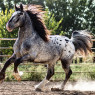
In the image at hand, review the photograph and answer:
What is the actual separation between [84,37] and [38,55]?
1804 millimetres

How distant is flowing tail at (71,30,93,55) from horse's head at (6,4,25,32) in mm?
1790

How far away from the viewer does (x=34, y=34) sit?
4383mm

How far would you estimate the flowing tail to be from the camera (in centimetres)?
545

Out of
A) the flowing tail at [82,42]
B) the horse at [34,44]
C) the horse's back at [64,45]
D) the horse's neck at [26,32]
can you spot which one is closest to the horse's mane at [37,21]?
the horse at [34,44]

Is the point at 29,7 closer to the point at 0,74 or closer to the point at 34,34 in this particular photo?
the point at 34,34

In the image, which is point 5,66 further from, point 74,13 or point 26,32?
point 74,13

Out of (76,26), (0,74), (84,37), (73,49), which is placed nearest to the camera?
(0,74)

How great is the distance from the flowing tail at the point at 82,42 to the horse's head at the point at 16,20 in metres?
1.79

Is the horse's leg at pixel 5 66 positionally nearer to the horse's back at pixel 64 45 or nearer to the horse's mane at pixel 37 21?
the horse's mane at pixel 37 21

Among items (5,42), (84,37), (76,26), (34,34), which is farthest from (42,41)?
(76,26)

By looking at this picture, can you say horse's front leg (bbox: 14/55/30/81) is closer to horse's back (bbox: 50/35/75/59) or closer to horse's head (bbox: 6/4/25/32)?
horse's head (bbox: 6/4/25/32)

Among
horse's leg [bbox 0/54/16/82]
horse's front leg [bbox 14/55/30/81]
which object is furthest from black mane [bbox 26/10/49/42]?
horse's leg [bbox 0/54/16/82]

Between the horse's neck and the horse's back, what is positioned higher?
the horse's neck

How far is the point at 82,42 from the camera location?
5516mm
